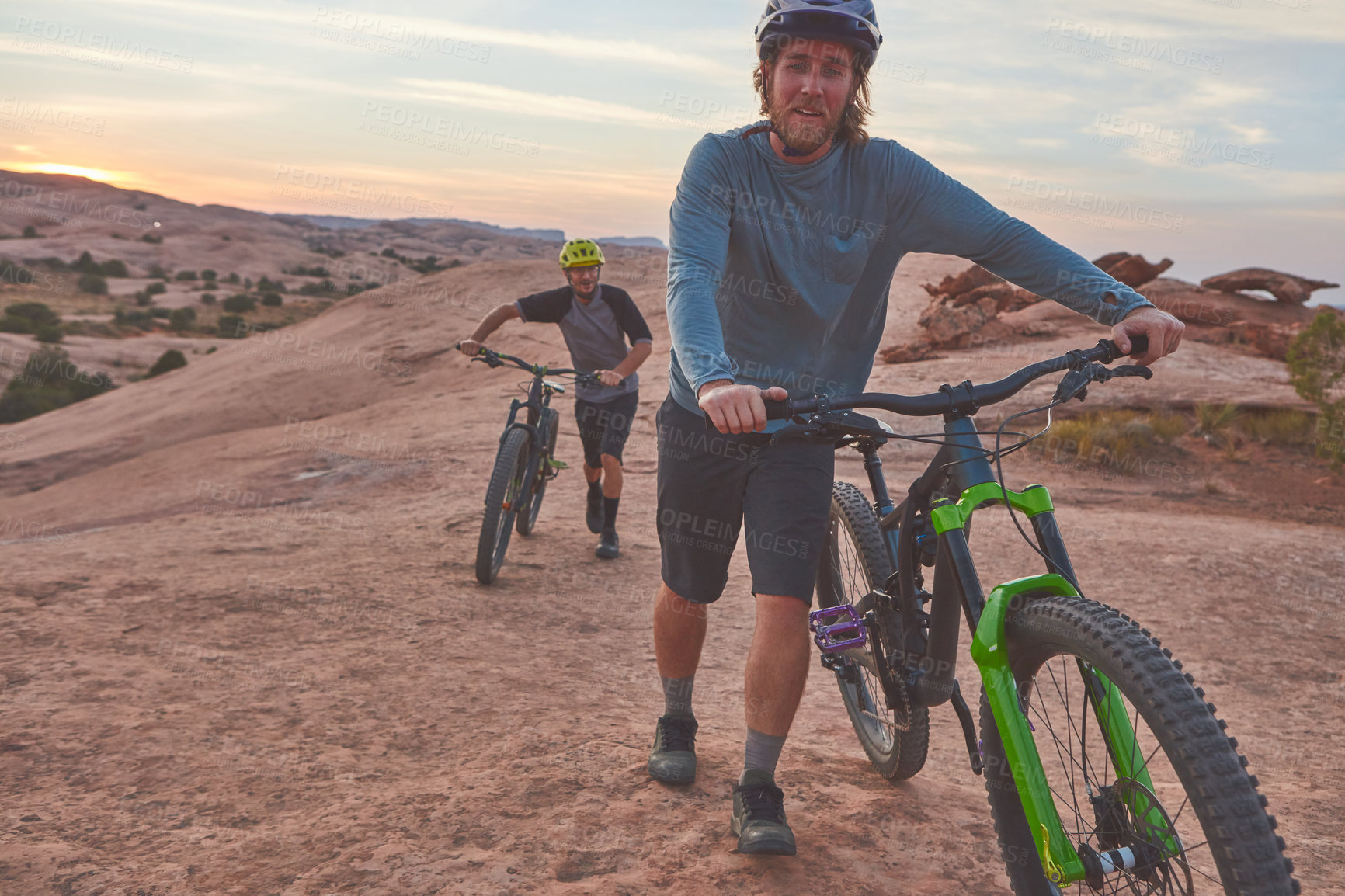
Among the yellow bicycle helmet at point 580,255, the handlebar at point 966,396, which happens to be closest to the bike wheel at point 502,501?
the yellow bicycle helmet at point 580,255

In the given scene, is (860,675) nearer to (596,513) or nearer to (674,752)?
(674,752)

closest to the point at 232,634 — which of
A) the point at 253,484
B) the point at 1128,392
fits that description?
the point at 253,484

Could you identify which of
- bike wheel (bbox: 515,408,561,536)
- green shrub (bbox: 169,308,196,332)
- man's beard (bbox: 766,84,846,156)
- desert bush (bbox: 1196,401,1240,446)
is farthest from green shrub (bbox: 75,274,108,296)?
man's beard (bbox: 766,84,846,156)

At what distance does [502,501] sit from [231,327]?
41215 millimetres

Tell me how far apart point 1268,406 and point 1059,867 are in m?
11.9

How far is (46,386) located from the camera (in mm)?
26828

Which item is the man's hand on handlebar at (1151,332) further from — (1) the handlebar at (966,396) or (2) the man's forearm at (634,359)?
(2) the man's forearm at (634,359)

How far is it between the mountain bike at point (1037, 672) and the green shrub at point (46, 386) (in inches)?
1106

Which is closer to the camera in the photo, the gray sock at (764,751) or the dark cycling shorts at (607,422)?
the gray sock at (764,751)

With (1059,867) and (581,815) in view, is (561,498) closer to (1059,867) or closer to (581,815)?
(581,815)

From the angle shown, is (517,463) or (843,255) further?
(517,463)

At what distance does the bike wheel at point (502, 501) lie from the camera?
5.54 m

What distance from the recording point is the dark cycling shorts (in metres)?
6.39

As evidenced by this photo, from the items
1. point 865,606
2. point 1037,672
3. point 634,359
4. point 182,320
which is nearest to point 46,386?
point 182,320
